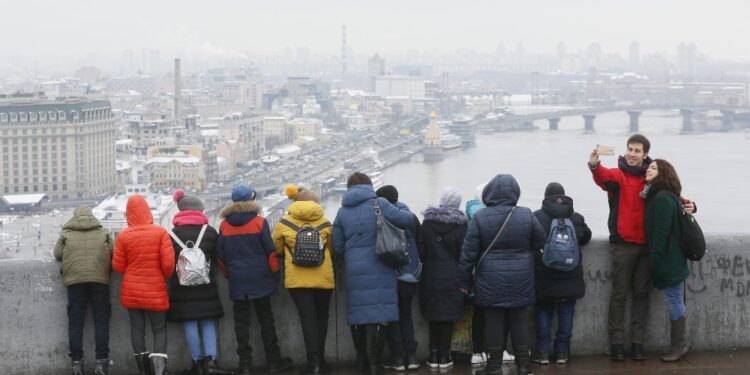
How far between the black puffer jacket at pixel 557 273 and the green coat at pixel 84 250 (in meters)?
0.61

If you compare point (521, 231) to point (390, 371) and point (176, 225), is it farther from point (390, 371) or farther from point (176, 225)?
point (176, 225)

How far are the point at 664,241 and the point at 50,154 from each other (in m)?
22.8

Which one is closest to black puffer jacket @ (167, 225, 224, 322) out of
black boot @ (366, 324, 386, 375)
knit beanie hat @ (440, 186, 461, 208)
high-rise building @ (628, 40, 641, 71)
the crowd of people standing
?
the crowd of people standing

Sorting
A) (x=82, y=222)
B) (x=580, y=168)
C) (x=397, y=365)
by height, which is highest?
(x=82, y=222)

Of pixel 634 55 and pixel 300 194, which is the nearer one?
pixel 300 194

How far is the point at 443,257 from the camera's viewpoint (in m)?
1.72

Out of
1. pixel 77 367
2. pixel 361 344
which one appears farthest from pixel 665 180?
pixel 77 367

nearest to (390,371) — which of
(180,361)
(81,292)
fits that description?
(180,361)

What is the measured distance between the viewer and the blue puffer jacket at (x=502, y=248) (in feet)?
5.38

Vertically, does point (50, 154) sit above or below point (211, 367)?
below

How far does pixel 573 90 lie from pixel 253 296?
5156 cm

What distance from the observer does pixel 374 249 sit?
5.53 feet

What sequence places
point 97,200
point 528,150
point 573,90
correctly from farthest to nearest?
point 573,90 < point 528,150 < point 97,200

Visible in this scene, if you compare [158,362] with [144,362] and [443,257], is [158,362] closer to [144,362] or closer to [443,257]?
[144,362]
